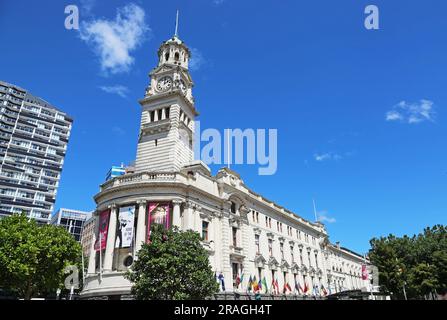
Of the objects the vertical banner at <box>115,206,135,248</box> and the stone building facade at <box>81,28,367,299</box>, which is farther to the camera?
the stone building facade at <box>81,28,367,299</box>

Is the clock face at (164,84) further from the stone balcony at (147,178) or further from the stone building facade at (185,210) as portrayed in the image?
the stone balcony at (147,178)

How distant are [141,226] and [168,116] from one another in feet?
59.4

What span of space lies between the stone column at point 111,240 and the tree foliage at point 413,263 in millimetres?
46982

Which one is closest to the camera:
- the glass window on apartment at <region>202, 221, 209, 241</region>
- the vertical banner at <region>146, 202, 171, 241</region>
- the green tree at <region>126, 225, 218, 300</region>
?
the green tree at <region>126, 225, 218, 300</region>

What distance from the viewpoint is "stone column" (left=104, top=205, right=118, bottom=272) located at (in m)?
36.5

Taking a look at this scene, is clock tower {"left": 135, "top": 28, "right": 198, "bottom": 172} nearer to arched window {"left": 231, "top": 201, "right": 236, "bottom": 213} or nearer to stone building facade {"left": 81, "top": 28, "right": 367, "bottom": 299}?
stone building facade {"left": 81, "top": 28, "right": 367, "bottom": 299}

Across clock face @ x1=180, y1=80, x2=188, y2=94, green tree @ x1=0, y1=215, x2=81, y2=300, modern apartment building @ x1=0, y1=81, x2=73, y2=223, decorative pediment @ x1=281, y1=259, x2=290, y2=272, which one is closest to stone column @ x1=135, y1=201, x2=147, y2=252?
green tree @ x1=0, y1=215, x2=81, y2=300

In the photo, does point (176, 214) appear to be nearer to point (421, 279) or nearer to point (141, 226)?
point (141, 226)

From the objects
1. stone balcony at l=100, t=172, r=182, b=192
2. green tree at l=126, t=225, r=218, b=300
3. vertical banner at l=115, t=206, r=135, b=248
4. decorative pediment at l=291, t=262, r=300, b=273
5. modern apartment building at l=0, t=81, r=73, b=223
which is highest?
modern apartment building at l=0, t=81, r=73, b=223

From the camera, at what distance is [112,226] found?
125 ft

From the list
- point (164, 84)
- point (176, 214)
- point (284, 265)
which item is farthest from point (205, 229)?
point (164, 84)

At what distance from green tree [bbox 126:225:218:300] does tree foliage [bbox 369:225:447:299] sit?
43072mm
